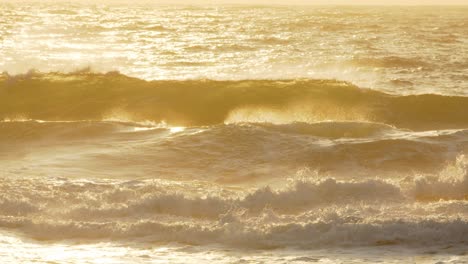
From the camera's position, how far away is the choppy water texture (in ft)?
26.9

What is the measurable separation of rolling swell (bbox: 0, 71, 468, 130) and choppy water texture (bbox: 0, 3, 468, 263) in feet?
0.16

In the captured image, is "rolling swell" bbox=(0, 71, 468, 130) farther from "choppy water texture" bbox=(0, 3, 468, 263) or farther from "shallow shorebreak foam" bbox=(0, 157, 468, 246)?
"shallow shorebreak foam" bbox=(0, 157, 468, 246)

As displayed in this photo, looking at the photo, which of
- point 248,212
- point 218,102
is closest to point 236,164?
point 248,212

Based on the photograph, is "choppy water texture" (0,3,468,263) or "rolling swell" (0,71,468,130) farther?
"rolling swell" (0,71,468,130)

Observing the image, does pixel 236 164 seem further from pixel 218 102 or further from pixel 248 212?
pixel 218 102

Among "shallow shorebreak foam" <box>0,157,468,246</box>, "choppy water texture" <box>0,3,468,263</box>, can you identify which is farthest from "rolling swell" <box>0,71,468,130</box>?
"shallow shorebreak foam" <box>0,157,468,246</box>

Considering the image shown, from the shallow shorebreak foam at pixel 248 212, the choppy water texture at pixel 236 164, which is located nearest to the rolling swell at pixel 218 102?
the choppy water texture at pixel 236 164

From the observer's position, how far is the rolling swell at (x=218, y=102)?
19.0m

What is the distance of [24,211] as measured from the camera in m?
9.28

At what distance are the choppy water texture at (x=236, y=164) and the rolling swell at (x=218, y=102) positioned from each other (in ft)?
0.16

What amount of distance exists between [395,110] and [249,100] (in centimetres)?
353

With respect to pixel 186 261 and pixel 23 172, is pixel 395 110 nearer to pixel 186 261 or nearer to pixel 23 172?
pixel 23 172

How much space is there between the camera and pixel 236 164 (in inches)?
496

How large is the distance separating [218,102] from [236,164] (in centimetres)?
777
